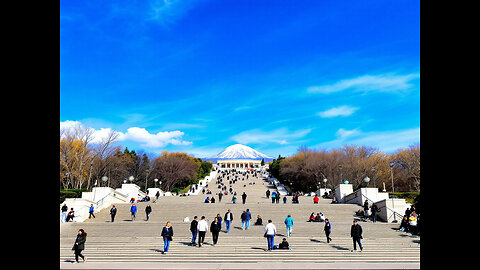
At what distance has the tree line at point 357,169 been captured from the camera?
50.0m

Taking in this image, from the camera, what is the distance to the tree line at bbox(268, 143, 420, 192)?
50.0 metres

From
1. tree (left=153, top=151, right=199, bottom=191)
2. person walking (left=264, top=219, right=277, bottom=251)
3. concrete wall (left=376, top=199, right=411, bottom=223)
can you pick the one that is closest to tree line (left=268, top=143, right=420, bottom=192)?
tree (left=153, top=151, right=199, bottom=191)

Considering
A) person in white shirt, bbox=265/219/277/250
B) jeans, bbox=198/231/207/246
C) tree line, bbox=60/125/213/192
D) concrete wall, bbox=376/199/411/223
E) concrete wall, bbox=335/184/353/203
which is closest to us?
person in white shirt, bbox=265/219/277/250

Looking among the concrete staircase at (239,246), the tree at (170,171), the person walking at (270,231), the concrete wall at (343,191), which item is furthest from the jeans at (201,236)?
the tree at (170,171)

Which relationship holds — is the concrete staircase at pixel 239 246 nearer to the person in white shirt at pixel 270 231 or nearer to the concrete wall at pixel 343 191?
the person in white shirt at pixel 270 231

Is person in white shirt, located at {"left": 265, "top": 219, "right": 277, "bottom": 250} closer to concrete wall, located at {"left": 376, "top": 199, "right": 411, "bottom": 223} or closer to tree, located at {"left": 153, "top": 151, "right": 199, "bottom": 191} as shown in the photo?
concrete wall, located at {"left": 376, "top": 199, "right": 411, "bottom": 223}

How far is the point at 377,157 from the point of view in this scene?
58.3 meters

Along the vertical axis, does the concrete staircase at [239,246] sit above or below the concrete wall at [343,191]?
below

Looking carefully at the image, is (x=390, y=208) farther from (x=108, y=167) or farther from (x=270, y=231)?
(x=108, y=167)

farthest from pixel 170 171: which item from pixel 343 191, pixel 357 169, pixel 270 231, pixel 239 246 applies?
pixel 270 231

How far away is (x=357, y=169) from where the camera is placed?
50.3m
